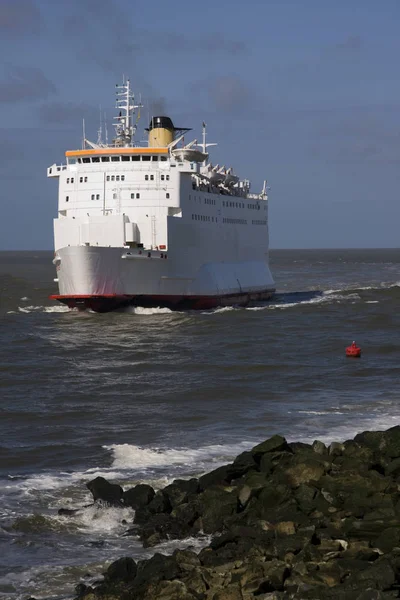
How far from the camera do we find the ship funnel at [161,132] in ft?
156

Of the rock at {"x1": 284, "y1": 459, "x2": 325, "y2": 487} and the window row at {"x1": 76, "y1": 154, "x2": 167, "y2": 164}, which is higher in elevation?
the window row at {"x1": 76, "y1": 154, "x2": 167, "y2": 164}

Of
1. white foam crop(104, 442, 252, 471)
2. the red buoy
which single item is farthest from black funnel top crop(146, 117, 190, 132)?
white foam crop(104, 442, 252, 471)

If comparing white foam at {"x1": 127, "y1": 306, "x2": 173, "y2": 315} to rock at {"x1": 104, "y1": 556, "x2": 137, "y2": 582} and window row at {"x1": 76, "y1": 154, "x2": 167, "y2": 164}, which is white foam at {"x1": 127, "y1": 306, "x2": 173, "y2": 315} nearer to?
window row at {"x1": 76, "y1": 154, "x2": 167, "y2": 164}

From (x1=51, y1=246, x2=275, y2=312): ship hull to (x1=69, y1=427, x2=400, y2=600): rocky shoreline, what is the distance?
80.9ft

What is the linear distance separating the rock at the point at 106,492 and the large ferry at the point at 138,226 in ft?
82.2

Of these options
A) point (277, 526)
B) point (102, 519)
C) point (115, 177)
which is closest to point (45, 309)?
point (115, 177)

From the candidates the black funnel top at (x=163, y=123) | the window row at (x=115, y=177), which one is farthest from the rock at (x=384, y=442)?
the black funnel top at (x=163, y=123)

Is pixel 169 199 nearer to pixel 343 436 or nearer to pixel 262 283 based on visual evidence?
pixel 262 283

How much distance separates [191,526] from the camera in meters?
12.0

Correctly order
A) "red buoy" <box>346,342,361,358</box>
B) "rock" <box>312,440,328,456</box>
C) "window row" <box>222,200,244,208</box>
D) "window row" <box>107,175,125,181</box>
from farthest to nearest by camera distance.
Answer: "window row" <box>222,200,244,208</box>, "window row" <box>107,175,125,181</box>, "red buoy" <box>346,342,361,358</box>, "rock" <box>312,440,328,456</box>

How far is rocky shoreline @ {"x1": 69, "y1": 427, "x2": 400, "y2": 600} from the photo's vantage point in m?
9.34

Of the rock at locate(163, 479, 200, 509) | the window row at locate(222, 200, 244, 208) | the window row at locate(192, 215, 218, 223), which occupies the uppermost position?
the window row at locate(222, 200, 244, 208)

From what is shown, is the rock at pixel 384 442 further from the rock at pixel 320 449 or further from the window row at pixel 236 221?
the window row at pixel 236 221

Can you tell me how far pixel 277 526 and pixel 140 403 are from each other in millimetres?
11037
